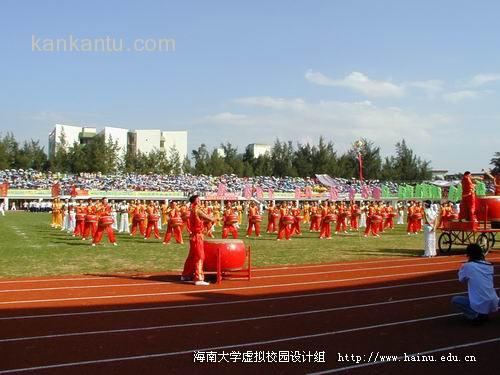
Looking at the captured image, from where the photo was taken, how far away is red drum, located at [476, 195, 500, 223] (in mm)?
16578

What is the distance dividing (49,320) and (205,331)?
2.29m

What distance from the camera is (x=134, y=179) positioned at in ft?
206

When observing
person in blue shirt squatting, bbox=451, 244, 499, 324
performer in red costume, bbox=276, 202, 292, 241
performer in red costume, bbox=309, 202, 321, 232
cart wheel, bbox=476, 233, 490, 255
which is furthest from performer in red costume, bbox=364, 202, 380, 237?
person in blue shirt squatting, bbox=451, 244, 499, 324

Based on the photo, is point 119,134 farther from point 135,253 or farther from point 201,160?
point 135,253

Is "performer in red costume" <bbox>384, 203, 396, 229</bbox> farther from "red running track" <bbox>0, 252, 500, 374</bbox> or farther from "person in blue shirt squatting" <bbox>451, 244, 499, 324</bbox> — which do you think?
"person in blue shirt squatting" <bbox>451, 244, 499, 324</bbox>

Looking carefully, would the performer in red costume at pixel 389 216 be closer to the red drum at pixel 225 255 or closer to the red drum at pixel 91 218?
the red drum at pixel 91 218

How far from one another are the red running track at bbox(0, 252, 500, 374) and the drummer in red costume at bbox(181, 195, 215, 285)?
1.22 feet

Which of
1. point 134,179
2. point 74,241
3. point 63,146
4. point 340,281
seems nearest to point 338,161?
point 134,179

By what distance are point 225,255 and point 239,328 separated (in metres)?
4.33

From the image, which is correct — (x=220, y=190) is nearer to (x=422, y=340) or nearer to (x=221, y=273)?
(x=221, y=273)

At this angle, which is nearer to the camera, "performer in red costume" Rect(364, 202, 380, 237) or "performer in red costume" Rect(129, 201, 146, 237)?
"performer in red costume" Rect(129, 201, 146, 237)

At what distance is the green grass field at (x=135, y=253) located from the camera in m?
13.8

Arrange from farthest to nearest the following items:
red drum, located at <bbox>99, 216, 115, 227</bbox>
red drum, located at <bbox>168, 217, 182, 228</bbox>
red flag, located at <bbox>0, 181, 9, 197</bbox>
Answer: red flag, located at <bbox>0, 181, 9, 197</bbox> < red drum, located at <bbox>168, 217, 182, 228</bbox> < red drum, located at <bbox>99, 216, 115, 227</bbox>

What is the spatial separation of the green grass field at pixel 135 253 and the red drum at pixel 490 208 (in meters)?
2.28
